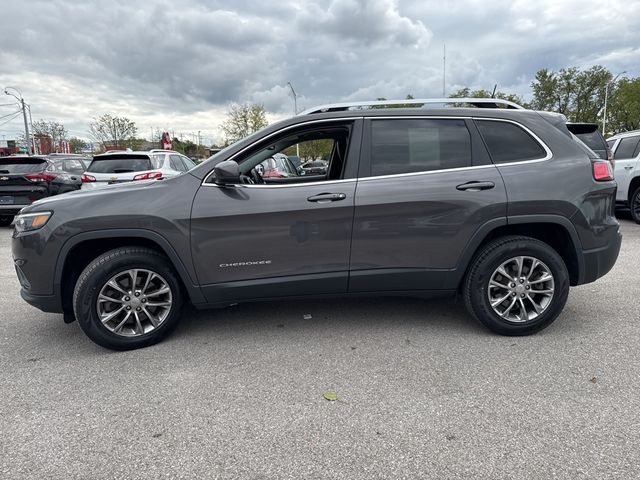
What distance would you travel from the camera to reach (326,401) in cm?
270

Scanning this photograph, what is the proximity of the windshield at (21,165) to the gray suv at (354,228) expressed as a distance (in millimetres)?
7838

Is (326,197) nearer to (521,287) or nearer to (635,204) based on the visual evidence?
(521,287)

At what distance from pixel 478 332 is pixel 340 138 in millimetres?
2048

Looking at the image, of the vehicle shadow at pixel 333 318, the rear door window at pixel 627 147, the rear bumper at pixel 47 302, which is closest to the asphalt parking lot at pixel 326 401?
the vehicle shadow at pixel 333 318

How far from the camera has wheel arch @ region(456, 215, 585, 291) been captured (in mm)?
3428

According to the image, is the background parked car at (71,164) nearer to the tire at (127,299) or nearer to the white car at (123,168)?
the white car at (123,168)

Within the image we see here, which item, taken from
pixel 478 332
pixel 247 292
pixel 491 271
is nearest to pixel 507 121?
A: pixel 491 271

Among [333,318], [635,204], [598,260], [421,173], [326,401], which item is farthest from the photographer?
[635,204]

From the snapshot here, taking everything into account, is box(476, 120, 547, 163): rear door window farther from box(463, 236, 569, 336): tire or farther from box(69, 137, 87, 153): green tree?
box(69, 137, 87, 153): green tree

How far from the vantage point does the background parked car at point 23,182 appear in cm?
955

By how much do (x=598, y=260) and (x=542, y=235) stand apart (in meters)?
0.46

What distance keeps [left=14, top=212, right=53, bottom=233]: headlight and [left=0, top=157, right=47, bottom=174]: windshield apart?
778 centimetres

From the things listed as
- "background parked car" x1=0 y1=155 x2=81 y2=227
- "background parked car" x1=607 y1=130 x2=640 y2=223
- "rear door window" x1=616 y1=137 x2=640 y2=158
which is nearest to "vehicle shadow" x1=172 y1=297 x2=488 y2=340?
"background parked car" x1=607 y1=130 x2=640 y2=223

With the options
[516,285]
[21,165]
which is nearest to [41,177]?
[21,165]
